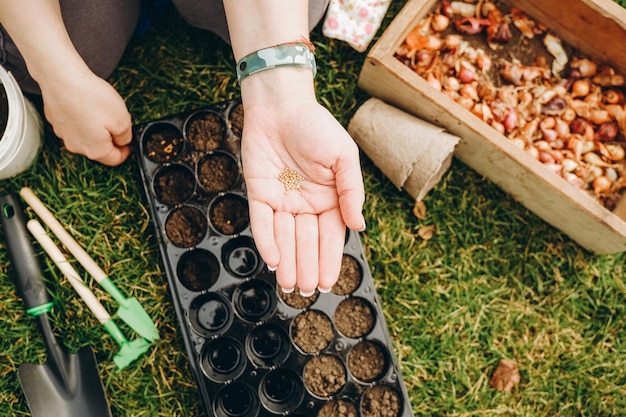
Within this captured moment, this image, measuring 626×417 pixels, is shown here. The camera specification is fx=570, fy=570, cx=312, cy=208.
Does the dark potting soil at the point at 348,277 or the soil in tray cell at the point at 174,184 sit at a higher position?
the soil in tray cell at the point at 174,184

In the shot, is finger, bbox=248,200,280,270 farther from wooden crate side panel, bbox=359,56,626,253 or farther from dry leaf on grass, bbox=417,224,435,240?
dry leaf on grass, bbox=417,224,435,240

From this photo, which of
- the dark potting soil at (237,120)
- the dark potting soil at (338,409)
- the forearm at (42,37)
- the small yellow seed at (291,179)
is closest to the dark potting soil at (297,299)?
the dark potting soil at (338,409)

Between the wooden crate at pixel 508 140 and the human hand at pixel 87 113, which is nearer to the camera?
the human hand at pixel 87 113

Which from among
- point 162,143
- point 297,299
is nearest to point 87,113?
point 162,143

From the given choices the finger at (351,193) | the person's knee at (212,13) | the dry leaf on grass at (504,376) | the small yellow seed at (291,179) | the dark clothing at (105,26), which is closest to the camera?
the finger at (351,193)

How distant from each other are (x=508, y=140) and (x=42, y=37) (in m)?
1.25

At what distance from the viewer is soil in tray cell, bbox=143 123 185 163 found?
67.3 inches

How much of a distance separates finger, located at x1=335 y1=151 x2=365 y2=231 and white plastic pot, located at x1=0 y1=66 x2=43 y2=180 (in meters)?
0.94

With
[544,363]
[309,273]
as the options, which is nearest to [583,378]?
[544,363]

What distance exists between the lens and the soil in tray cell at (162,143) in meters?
1.71

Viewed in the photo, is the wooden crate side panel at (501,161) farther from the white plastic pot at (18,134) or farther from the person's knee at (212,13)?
the white plastic pot at (18,134)

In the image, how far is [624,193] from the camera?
5.79 ft

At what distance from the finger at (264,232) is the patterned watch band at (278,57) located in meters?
0.33

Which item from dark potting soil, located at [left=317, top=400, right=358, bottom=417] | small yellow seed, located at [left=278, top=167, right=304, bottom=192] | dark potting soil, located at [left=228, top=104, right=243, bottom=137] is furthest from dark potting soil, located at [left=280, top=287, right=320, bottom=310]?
dark potting soil, located at [left=228, top=104, right=243, bottom=137]
